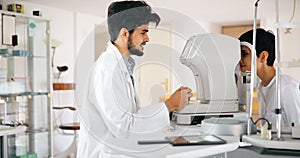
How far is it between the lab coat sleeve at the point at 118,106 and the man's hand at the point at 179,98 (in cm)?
6

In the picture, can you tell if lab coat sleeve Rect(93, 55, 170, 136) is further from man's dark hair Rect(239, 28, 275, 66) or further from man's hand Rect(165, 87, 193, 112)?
man's dark hair Rect(239, 28, 275, 66)

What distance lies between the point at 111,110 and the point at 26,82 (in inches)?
135

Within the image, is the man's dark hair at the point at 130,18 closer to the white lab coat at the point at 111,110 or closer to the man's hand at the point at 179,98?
the white lab coat at the point at 111,110

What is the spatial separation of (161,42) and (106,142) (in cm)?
34

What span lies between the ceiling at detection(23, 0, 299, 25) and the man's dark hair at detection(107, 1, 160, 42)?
11.0 ft

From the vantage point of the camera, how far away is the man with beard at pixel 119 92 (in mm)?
1073

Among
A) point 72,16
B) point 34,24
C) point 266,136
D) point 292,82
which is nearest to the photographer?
point 266,136

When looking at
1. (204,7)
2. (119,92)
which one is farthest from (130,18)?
(204,7)

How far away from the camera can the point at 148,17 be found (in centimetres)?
107

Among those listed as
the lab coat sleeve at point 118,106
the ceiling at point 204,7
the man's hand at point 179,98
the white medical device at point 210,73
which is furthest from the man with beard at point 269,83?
the ceiling at point 204,7

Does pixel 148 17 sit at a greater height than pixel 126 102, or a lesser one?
greater

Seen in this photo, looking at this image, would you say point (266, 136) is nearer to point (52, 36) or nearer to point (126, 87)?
point (126, 87)

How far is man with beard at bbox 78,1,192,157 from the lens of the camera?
107cm

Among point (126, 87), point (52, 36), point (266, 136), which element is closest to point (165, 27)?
point (126, 87)
